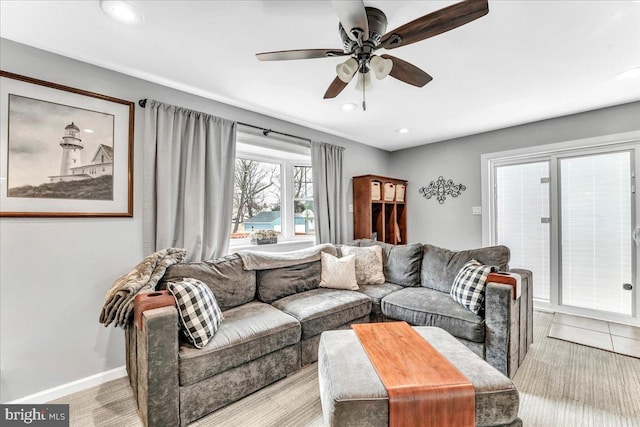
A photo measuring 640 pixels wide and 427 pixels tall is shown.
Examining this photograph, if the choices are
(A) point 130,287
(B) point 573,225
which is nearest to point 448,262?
(B) point 573,225

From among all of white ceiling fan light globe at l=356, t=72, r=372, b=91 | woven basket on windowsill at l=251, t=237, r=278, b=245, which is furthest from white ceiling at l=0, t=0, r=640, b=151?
woven basket on windowsill at l=251, t=237, r=278, b=245

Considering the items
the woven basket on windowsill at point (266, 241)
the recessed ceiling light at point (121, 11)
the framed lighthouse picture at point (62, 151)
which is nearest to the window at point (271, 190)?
the woven basket on windowsill at point (266, 241)

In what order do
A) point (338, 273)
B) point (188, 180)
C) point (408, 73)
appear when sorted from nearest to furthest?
point (408, 73) < point (188, 180) < point (338, 273)

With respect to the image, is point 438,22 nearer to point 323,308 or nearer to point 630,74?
point 323,308

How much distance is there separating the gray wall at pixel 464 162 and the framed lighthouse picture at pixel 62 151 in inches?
159

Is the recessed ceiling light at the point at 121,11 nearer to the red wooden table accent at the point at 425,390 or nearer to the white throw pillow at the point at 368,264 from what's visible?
the red wooden table accent at the point at 425,390

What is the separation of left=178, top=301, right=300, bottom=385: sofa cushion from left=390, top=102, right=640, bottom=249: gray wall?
318 centimetres

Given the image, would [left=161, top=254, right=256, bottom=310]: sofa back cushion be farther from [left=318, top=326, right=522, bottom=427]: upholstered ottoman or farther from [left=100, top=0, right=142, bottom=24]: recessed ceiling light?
[left=100, top=0, right=142, bottom=24]: recessed ceiling light

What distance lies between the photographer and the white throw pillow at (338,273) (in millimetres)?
2994

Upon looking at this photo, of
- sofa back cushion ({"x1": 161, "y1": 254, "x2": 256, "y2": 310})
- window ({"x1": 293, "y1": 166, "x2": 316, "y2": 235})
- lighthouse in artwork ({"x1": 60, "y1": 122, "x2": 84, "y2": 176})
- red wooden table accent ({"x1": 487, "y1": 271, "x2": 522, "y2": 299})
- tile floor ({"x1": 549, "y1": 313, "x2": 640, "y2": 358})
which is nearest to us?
lighthouse in artwork ({"x1": 60, "y1": 122, "x2": 84, "y2": 176})

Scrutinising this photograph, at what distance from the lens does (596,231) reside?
327cm

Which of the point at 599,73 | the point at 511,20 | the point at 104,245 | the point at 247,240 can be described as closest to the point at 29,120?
the point at 104,245

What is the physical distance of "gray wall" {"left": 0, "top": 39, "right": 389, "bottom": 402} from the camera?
6.04 feet

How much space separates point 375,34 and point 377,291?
90.1 inches
